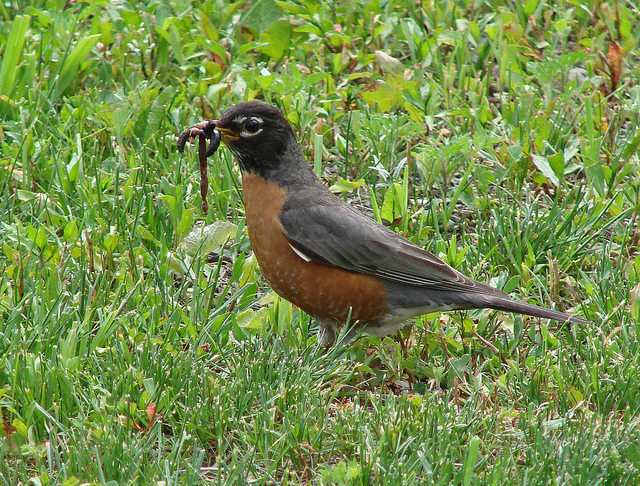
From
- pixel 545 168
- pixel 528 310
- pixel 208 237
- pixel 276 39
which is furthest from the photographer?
pixel 276 39

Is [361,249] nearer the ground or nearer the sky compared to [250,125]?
nearer the ground

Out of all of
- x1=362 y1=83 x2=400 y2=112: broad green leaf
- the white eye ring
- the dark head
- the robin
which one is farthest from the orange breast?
x1=362 y1=83 x2=400 y2=112: broad green leaf

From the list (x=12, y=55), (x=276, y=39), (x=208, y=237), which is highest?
(x=12, y=55)

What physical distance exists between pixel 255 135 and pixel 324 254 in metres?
0.64

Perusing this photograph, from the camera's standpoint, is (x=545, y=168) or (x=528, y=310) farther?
(x=545, y=168)

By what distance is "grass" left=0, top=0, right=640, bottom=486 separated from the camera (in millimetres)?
2941

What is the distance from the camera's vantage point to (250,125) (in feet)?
13.1

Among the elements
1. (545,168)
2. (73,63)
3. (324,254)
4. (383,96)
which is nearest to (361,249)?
(324,254)

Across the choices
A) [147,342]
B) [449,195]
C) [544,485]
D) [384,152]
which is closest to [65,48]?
[384,152]

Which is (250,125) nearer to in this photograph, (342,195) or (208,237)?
(208,237)

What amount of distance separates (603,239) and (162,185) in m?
2.27

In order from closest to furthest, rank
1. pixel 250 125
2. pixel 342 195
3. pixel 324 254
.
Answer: pixel 324 254
pixel 250 125
pixel 342 195

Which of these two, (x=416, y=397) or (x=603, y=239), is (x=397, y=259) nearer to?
(x=416, y=397)

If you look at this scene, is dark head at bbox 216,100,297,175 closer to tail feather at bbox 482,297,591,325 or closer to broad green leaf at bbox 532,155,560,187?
tail feather at bbox 482,297,591,325
